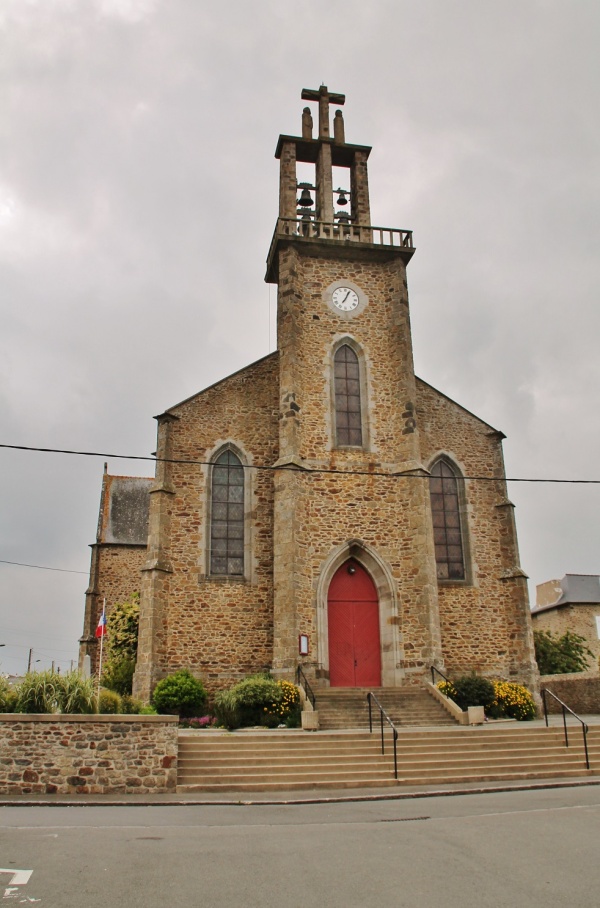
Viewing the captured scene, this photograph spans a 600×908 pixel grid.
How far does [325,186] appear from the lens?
2423 centimetres

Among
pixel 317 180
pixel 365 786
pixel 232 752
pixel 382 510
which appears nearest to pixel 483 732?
pixel 365 786

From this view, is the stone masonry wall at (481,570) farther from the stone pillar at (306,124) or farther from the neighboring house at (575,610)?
the neighboring house at (575,610)

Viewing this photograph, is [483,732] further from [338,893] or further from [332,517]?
[338,893]

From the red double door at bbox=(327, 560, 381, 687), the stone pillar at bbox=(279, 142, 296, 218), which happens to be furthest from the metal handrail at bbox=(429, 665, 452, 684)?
the stone pillar at bbox=(279, 142, 296, 218)

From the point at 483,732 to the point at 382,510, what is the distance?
23.5ft

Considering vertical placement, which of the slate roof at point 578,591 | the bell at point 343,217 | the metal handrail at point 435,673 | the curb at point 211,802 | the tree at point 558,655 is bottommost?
the curb at point 211,802

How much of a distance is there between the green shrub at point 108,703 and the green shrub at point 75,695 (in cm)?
47

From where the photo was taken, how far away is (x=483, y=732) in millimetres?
15359

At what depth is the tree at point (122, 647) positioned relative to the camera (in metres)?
21.2

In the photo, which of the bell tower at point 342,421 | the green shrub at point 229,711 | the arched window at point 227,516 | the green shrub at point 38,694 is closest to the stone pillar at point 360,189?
the bell tower at point 342,421

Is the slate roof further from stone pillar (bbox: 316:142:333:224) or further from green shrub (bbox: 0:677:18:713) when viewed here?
green shrub (bbox: 0:677:18:713)

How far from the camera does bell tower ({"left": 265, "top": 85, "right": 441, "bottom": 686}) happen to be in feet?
65.0

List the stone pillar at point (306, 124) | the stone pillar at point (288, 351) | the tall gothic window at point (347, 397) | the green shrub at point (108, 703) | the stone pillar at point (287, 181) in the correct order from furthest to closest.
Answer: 1. the stone pillar at point (306, 124)
2. the stone pillar at point (287, 181)
3. the tall gothic window at point (347, 397)
4. the stone pillar at point (288, 351)
5. the green shrub at point (108, 703)

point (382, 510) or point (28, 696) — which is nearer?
point (28, 696)
